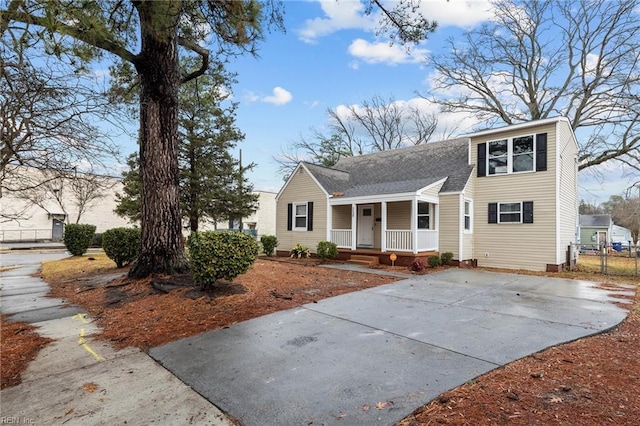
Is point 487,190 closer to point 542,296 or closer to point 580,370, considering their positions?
point 542,296

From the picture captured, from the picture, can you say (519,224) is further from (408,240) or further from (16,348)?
(16,348)

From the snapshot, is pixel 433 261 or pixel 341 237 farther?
pixel 341 237

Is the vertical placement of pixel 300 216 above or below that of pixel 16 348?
above

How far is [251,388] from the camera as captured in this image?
10.1 feet

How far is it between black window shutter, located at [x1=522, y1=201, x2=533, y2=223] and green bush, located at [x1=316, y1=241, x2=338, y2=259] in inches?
285

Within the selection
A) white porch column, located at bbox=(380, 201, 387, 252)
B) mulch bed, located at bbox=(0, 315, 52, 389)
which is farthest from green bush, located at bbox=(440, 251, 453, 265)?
mulch bed, located at bbox=(0, 315, 52, 389)

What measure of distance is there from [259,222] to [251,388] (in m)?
38.0

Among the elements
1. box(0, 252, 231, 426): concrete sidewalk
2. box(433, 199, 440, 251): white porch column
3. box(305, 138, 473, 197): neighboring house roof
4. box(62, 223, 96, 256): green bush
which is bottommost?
box(0, 252, 231, 426): concrete sidewalk

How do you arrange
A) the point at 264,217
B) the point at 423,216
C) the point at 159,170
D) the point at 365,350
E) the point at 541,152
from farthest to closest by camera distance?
the point at 264,217 → the point at 423,216 → the point at 541,152 → the point at 159,170 → the point at 365,350

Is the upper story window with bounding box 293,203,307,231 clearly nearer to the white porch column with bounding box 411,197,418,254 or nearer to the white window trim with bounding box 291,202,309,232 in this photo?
the white window trim with bounding box 291,202,309,232

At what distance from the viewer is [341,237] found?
14.2m

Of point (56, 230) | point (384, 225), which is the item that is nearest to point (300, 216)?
point (384, 225)

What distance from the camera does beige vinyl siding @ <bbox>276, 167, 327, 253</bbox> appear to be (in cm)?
1493

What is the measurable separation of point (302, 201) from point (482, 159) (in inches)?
318
